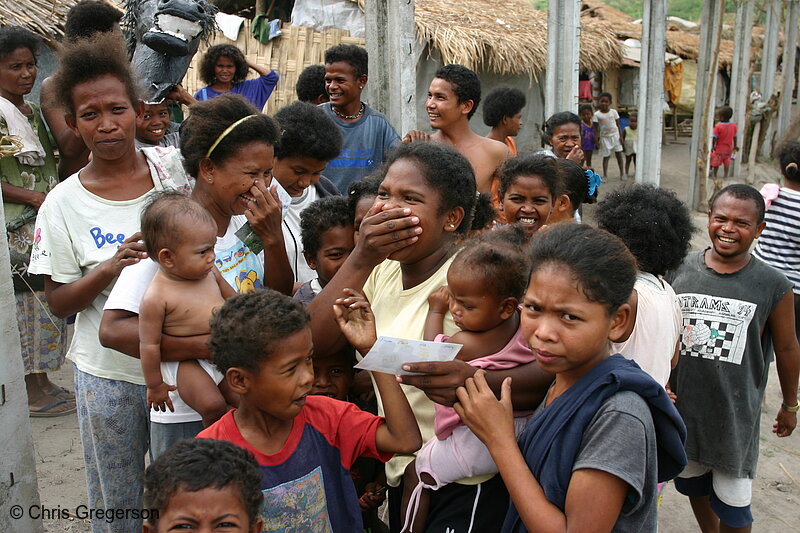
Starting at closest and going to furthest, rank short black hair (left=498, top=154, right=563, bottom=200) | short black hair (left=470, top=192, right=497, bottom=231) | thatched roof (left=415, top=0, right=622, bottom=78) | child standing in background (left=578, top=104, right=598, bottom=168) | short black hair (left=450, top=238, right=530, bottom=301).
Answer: short black hair (left=450, top=238, right=530, bottom=301)
short black hair (left=470, top=192, right=497, bottom=231)
short black hair (left=498, top=154, right=563, bottom=200)
thatched roof (left=415, top=0, right=622, bottom=78)
child standing in background (left=578, top=104, right=598, bottom=168)

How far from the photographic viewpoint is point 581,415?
5.31 feet

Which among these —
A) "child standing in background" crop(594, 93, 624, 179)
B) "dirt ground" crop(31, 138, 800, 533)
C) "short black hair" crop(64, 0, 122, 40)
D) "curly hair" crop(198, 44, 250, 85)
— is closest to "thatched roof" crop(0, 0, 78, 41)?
"curly hair" crop(198, 44, 250, 85)

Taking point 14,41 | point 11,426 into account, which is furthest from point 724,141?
point 11,426

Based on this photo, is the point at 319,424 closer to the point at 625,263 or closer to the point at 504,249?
the point at 504,249

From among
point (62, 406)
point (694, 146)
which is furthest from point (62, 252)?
point (694, 146)

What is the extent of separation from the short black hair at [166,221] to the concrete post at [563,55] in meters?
5.87

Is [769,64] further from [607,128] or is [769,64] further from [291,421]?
[291,421]

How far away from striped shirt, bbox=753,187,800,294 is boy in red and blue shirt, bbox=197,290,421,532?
11.7 ft

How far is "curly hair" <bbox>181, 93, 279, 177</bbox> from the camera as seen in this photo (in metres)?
2.55

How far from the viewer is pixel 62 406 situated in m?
4.85

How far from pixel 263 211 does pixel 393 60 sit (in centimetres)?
330

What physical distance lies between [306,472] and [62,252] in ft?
4.24

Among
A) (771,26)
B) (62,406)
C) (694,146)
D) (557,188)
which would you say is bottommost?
(62,406)

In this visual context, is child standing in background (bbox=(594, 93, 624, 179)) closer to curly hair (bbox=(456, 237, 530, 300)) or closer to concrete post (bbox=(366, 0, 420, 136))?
concrete post (bbox=(366, 0, 420, 136))
